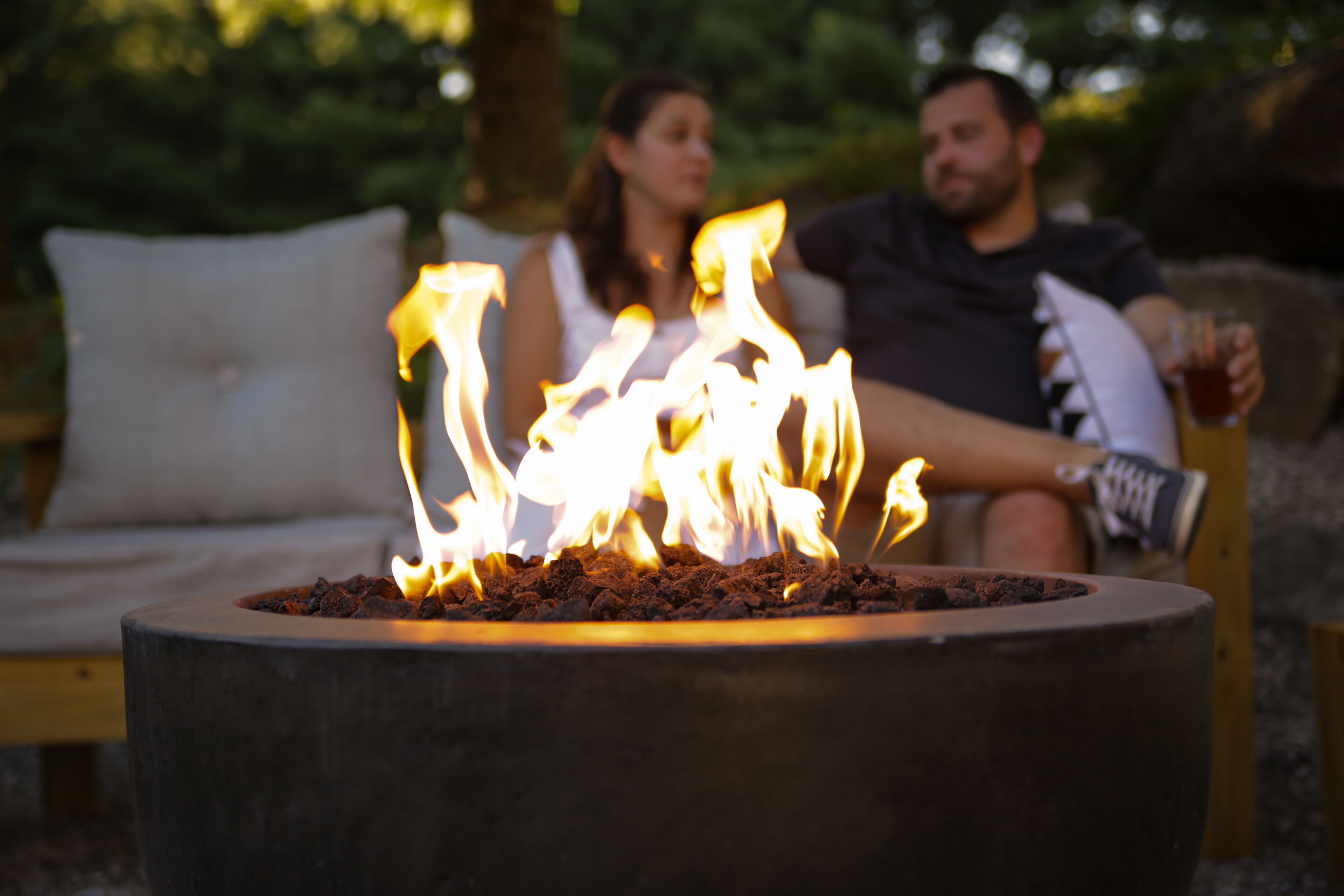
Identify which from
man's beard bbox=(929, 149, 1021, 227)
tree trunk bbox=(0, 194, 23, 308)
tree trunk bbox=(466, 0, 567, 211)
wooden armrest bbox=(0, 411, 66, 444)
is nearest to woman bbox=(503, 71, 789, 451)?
man's beard bbox=(929, 149, 1021, 227)

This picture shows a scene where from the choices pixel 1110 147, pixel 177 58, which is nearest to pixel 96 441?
pixel 1110 147

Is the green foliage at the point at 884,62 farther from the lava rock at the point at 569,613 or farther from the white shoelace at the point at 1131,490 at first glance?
the lava rock at the point at 569,613

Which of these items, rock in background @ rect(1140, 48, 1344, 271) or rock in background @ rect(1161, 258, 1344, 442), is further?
rock in background @ rect(1140, 48, 1344, 271)

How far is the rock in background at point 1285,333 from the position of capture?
10.9 feet

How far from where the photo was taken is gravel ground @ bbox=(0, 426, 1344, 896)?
1.69 m

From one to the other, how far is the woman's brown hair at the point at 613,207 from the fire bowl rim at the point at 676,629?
1568mm

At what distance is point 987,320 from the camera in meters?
2.23

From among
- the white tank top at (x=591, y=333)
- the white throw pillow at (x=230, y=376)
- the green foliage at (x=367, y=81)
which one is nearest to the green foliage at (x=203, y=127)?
the green foliage at (x=367, y=81)

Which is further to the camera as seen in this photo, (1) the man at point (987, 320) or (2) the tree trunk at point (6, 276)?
(2) the tree trunk at point (6, 276)

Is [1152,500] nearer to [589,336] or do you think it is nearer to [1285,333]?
[589,336]

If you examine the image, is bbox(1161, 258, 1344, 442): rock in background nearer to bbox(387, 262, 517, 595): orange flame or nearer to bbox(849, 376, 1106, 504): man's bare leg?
bbox(849, 376, 1106, 504): man's bare leg

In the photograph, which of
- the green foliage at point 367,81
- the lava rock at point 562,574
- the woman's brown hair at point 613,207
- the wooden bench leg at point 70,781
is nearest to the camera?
the lava rock at point 562,574

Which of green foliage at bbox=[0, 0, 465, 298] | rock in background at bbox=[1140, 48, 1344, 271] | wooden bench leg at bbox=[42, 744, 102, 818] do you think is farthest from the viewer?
green foliage at bbox=[0, 0, 465, 298]

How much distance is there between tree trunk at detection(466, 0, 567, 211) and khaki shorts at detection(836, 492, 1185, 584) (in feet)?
10.7
